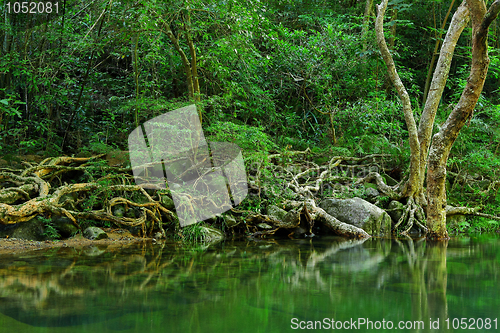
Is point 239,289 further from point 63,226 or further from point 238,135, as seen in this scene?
point 238,135

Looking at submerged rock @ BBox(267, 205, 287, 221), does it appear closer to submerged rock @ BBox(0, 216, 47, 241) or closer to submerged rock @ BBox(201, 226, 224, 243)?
submerged rock @ BBox(201, 226, 224, 243)

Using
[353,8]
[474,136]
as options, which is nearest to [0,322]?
[474,136]

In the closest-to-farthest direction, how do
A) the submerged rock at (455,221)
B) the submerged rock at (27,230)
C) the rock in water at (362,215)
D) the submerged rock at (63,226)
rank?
1. the submerged rock at (27,230)
2. the submerged rock at (63,226)
3. the rock in water at (362,215)
4. the submerged rock at (455,221)

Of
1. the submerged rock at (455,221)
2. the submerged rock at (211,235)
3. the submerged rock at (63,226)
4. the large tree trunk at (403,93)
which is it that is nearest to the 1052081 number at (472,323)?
the submerged rock at (211,235)

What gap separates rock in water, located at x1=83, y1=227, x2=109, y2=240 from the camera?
6754mm

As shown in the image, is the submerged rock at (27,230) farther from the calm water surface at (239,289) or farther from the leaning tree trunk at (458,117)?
the leaning tree trunk at (458,117)

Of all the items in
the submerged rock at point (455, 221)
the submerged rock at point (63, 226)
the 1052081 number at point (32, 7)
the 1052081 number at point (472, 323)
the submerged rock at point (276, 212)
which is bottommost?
the submerged rock at point (455, 221)

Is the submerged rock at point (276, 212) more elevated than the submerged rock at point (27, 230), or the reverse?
the submerged rock at point (27, 230)

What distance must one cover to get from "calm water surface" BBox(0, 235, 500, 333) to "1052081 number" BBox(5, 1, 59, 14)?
6.16 m

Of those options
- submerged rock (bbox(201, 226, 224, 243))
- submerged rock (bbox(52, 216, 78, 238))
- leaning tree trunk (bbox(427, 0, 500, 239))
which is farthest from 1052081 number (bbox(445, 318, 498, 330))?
submerged rock (bbox(52, 216, 78, 238))

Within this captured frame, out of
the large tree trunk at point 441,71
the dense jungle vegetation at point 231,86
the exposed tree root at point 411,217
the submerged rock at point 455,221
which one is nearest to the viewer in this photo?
the large tree trunk at point 441,71

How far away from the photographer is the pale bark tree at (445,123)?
5.82 m

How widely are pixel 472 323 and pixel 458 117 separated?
4.30 meters

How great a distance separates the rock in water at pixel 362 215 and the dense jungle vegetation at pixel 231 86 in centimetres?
75
